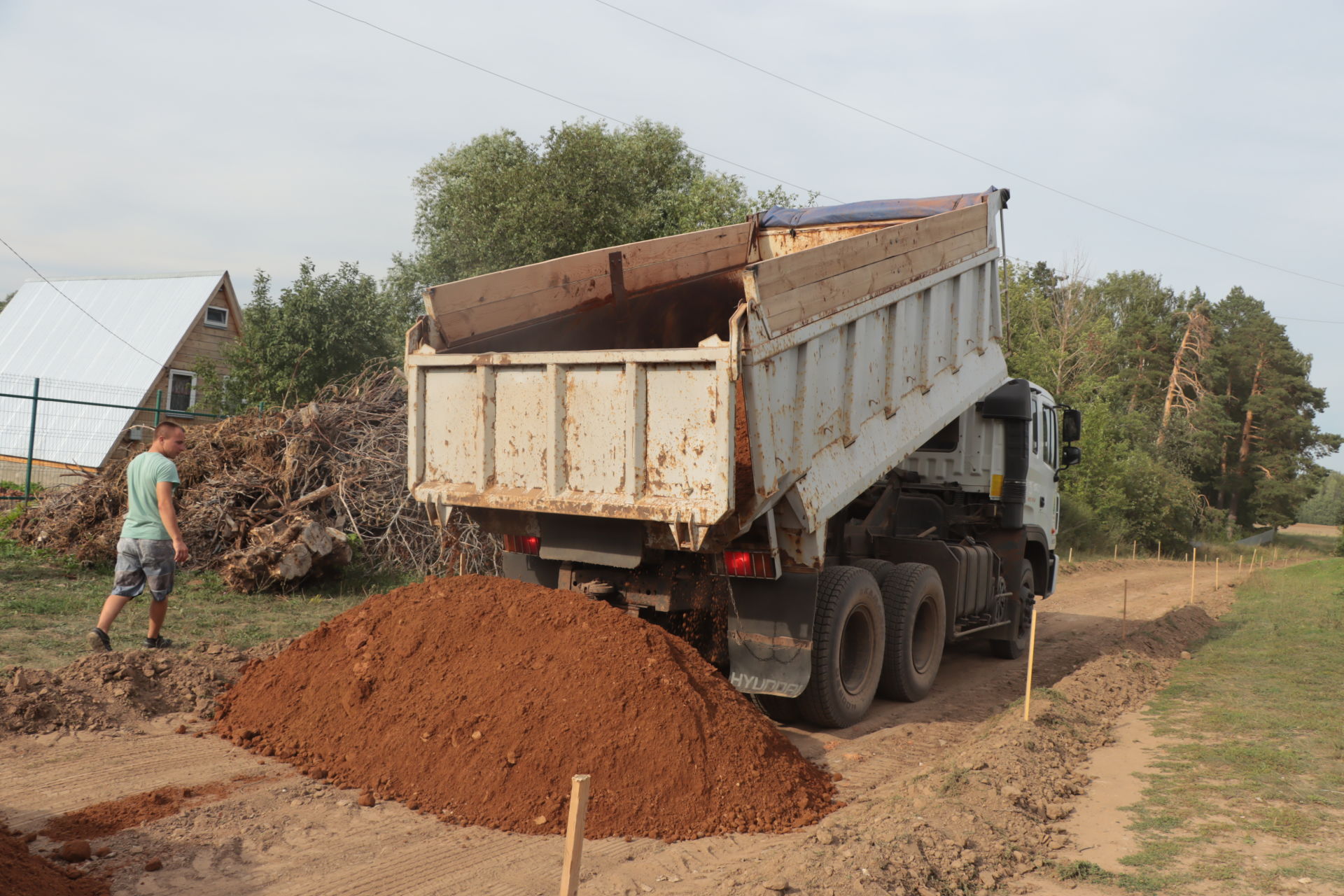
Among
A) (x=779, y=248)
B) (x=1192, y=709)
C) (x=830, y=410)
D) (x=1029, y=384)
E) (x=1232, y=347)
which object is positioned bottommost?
(x=1192, y=709)

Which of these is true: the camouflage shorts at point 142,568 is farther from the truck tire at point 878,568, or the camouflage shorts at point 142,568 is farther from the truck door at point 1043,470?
the truck door at point 1043,470

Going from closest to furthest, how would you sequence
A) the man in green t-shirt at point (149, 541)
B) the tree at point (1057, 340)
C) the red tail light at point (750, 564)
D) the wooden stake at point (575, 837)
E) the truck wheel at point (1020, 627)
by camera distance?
the wooden stake at point (575, 837) → the red tail light at point (750, 564) → the man in green t-shirt at point (149, 541) → the truck wheel at point (1020, 627) → the tree at point (1057, 340)

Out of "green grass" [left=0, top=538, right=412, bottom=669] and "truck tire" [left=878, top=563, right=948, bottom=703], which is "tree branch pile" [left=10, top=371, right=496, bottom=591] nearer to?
"green grass" [left=0, top=538, right=412, bottom=669]

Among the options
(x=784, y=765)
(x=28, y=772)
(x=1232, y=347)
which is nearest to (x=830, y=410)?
(x=784, y=765)

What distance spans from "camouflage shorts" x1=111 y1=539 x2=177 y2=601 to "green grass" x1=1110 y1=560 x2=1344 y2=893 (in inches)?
250

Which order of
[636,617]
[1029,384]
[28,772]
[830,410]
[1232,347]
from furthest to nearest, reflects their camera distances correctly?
[1232,347] → [1029,384] → [830,410] → [636,617] → [28,772]

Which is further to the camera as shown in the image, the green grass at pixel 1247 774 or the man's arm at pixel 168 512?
the man's arm at pixel 168 512

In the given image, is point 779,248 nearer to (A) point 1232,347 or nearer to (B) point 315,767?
(B) point 315,767

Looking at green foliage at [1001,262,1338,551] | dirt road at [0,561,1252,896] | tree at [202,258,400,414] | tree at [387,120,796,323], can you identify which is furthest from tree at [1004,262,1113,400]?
dirt road at [0,561,1252,896]

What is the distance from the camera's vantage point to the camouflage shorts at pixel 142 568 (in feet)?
22.1

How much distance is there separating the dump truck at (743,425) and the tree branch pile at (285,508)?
3.81 m

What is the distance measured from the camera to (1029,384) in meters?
9.76

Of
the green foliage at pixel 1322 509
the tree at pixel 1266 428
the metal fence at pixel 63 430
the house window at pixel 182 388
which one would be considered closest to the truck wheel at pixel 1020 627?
the metal fence at pixel 63 430

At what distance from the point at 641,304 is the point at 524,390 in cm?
203
